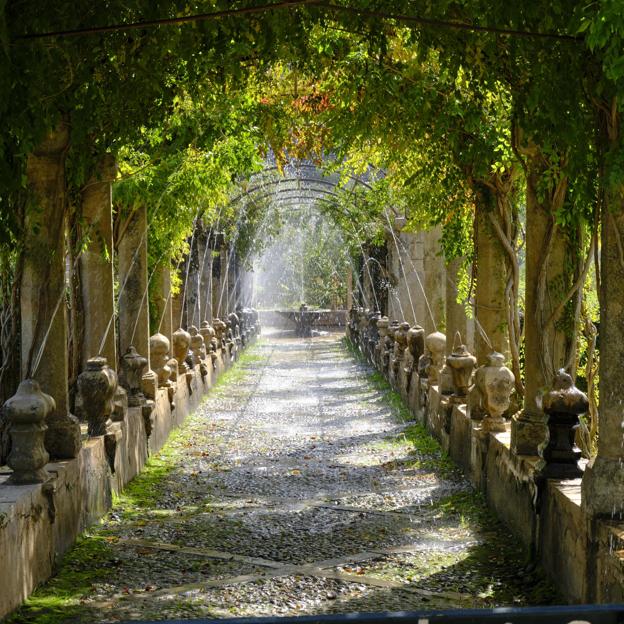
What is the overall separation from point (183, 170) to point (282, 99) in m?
1.24

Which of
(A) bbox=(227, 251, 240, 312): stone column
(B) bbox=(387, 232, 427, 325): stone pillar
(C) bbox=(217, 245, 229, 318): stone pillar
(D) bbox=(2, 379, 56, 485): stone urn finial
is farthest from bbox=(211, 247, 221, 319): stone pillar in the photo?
(D) bbox=(2, 379, 56, 485): stone urn finial

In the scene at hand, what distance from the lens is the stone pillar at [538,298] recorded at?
6.76 meters

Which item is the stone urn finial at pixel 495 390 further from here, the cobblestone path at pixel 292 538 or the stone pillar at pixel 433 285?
the stone pillar at pixel 433 285

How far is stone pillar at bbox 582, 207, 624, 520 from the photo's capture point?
14.9 ft

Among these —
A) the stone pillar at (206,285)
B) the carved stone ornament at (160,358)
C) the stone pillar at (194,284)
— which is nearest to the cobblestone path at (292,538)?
the carved stone ornament at (160,358)

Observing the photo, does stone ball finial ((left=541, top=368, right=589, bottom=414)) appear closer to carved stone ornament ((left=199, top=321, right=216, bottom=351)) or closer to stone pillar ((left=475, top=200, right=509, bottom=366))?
stone pillar ((left=475, top=200, right=509, bottom=366))

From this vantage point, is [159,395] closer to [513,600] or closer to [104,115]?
[104,115]

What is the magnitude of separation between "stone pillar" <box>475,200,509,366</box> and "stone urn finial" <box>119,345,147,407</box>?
320 cm

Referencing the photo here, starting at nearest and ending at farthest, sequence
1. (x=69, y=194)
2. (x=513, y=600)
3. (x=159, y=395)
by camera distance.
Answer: (x=513, y=600) < (x=69, y=194) < (x=159, y=395)

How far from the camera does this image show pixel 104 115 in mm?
6367

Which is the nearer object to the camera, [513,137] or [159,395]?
[513,137]

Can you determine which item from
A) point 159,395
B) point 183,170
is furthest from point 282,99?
point 159,395

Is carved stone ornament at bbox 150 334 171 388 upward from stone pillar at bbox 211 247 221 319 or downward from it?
downward

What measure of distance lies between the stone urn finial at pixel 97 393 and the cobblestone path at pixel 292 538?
0.63m
